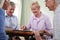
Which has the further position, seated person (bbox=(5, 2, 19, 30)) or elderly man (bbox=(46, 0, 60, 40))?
seated person (bbox=(5, 2, 19, 30))

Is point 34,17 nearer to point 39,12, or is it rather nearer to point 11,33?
point 39,12

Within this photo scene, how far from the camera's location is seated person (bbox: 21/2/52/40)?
1.60 meters

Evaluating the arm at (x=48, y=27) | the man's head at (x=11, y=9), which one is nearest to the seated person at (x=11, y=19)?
the man's head at (x=11, y=9)

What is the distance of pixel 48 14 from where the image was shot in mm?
1592

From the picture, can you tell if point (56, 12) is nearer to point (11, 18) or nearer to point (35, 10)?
point (35, 10)

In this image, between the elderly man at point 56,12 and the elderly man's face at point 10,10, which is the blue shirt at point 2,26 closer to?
the elderly man's face at point 10,10

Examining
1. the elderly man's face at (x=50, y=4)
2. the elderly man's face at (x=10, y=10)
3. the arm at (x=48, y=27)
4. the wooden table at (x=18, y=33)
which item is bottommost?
the wooden table at (x=18, y=33)

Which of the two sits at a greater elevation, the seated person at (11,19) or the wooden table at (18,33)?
the seated person at (11,19)

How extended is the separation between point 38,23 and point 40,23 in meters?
0.02

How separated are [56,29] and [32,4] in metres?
0.33

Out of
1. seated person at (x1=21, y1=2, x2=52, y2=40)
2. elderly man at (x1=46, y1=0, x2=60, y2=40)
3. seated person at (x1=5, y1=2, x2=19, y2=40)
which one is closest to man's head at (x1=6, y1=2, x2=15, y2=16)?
seated person at (x1=5, y1=2, x2=19, y2=40)

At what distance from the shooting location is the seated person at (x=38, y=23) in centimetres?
160

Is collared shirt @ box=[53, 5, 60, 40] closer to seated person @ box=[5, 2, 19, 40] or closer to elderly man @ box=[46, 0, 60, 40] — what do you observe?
elderly man @ box=[46, 0, 60, 40]

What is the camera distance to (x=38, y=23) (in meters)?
1.63
